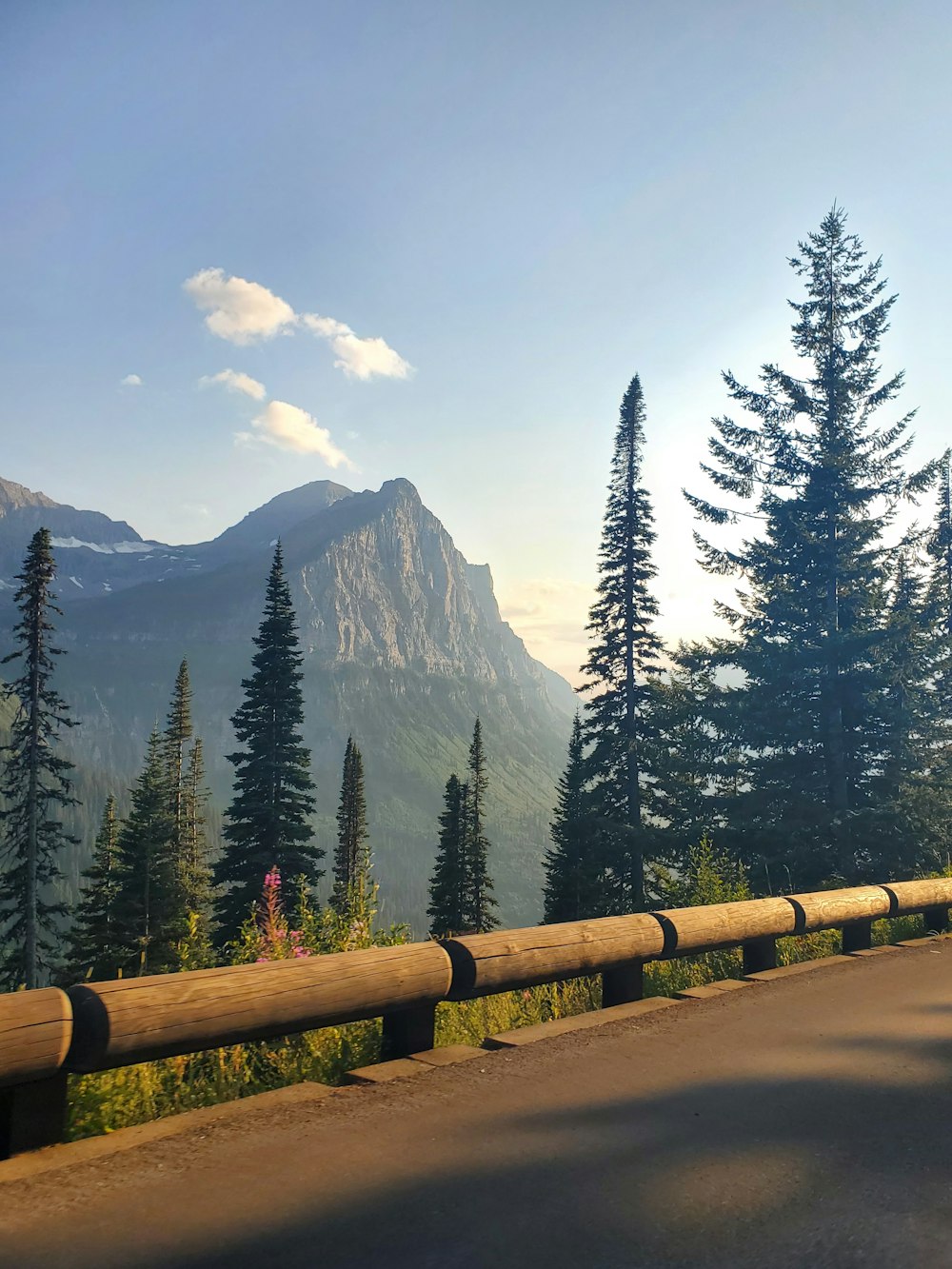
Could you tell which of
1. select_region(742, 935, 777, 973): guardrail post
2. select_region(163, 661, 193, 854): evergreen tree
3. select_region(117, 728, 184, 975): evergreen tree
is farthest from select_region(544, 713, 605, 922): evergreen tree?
select_region(742, 935, 777, 973): guardrail post

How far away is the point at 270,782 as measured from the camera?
3850cm

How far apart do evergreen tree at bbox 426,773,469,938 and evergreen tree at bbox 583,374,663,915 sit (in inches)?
841

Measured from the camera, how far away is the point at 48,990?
4.12 m

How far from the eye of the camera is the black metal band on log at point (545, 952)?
5879 millimetres

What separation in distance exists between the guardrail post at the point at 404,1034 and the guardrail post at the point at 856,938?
6274 mm

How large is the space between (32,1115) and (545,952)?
3364 millimetres

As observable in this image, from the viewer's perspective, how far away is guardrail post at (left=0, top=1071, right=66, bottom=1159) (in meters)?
4.03

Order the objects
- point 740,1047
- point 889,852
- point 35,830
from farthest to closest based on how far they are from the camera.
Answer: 1. point 35,830
2. point 889,852
3. point 740,1047

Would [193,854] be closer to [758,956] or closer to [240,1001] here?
[758,956]

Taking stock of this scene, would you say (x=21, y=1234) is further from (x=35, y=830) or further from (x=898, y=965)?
(x=35, y=830)

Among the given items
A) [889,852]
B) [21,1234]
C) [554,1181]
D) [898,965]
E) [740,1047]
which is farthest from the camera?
[889,852]

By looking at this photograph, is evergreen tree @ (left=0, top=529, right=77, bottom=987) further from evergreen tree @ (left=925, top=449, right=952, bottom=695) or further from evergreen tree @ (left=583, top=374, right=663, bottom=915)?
evergreen tree @ (left=925, top=449, right=952, bottom=695)

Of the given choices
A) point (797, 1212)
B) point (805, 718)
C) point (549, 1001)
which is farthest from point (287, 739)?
point (797, 1212)

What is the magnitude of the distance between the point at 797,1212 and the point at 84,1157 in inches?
116
